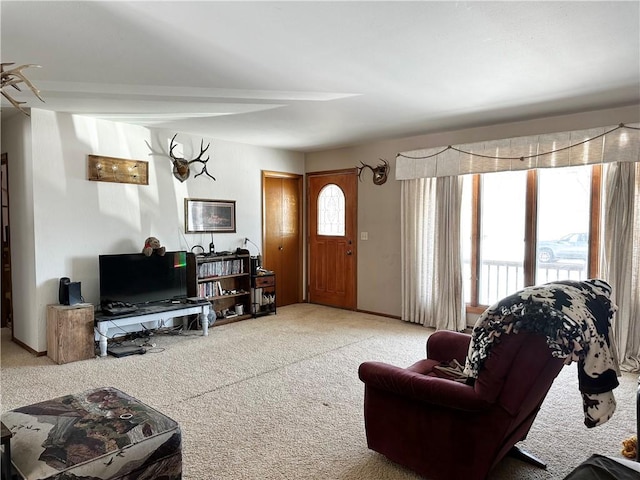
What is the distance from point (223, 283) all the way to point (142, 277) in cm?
129

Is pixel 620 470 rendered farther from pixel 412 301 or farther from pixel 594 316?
pixel 412 301

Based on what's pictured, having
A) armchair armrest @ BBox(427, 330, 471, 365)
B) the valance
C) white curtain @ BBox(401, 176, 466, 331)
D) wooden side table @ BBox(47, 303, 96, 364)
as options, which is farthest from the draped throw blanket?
wooden side table @ BBox(47, 303, 96, 364)

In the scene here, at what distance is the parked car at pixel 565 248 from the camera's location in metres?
4.33

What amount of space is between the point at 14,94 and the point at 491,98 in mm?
4185

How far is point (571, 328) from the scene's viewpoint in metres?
1.77

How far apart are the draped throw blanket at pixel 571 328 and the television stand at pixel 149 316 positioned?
355 centimetres

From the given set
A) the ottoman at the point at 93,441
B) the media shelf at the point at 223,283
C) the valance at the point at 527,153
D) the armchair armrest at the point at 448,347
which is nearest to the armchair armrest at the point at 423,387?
the armchair armrest at the point at 448,347

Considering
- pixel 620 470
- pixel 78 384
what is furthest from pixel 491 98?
pixel 78 384

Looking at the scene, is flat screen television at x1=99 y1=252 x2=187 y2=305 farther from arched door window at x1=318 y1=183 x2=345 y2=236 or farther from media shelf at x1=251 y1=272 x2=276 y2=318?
arched door window at x1=318 y1=183 x2=345 y2=236

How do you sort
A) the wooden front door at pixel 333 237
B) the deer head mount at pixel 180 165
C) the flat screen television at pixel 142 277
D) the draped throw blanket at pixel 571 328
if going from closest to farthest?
the draped throw blanket at pixel 571 328 < the flat screen television at pixel 142 277 < the deer head mount at pixel 180 165 < the wooden front door at pixel 333 237

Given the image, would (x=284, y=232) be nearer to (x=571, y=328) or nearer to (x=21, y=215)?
(x=21, y=215)

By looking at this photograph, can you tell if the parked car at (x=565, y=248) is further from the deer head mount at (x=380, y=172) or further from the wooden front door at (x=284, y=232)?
the wooden front door at (x=284, y=232)

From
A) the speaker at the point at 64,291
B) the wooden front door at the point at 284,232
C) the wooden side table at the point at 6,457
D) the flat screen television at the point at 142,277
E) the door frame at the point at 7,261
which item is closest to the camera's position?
the wooden side table at the point at 6,457

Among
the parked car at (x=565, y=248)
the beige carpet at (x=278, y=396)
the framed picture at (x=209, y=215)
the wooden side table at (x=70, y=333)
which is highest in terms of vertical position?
the framed picture at (x=209, y=215)
